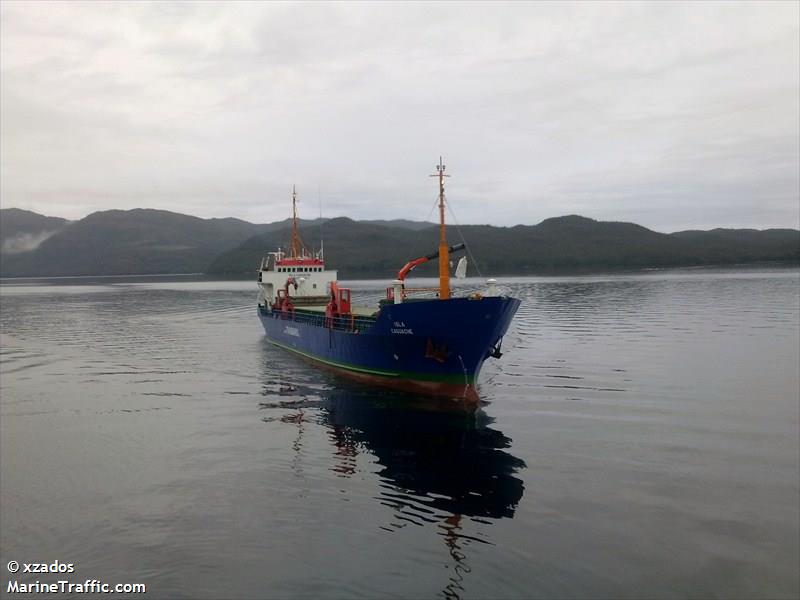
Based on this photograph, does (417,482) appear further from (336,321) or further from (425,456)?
(336,321)

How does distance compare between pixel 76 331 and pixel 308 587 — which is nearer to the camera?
pixel 308 587

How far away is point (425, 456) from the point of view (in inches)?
673

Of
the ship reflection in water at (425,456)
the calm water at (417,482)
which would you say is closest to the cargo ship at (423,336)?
the ship reflection in water at (425,456)

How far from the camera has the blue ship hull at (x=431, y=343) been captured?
22531mm

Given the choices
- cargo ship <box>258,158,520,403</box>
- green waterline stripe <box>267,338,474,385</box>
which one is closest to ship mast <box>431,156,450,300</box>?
cargo ship <box>258,158,520,403</box>

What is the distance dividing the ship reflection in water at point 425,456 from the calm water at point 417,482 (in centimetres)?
8

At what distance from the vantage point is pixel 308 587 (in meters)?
10.1

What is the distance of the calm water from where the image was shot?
Answer: 10.5m

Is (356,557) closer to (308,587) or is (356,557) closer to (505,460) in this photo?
(308,587)

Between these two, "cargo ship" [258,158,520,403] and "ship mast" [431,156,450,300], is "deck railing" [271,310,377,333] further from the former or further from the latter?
"ship mast" [431,156,450,300]

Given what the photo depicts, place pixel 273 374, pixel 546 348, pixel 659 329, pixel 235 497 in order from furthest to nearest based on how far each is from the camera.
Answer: pixel 659 329, pixel 546 348, pixel 273 374, pixel 235 497

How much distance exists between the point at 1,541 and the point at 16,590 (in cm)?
230

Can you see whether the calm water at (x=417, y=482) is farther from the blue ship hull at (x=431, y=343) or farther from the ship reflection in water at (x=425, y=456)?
the blue ship hull at (x=431, y=343)

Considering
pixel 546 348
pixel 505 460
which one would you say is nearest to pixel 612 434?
pixel 505 460
